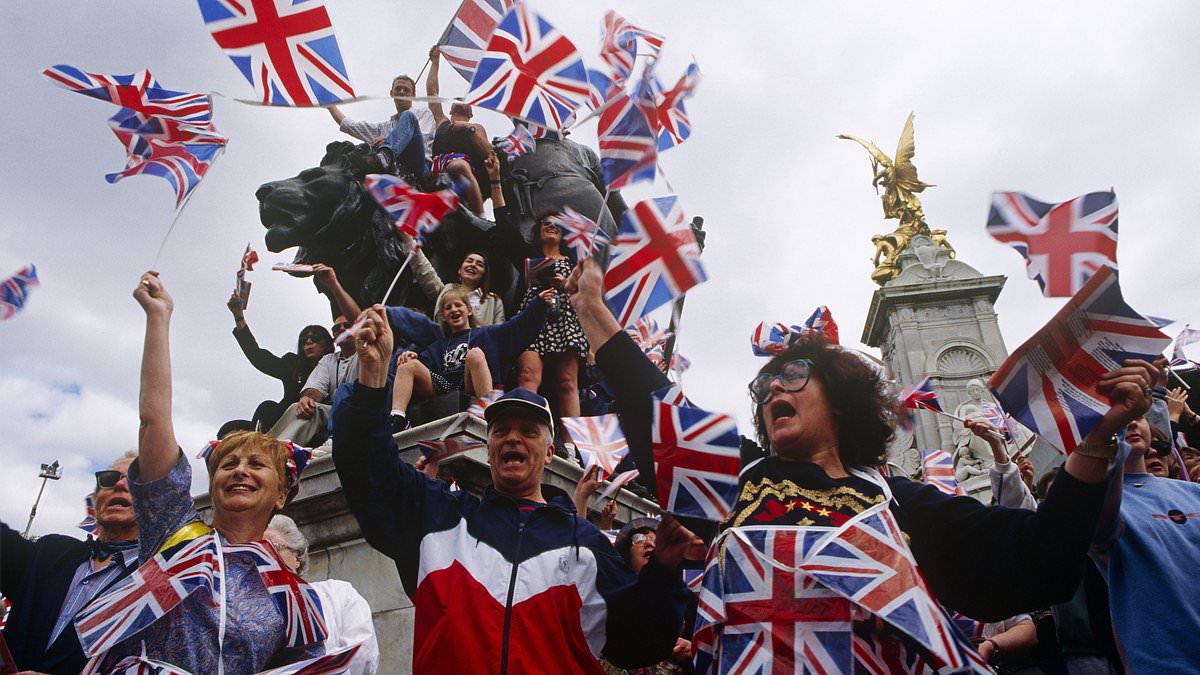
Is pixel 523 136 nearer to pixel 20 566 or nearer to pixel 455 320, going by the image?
pixel 455 320

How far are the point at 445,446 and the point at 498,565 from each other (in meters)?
1.97

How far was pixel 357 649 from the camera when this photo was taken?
2.79 meters

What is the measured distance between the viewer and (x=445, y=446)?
4.59 meters

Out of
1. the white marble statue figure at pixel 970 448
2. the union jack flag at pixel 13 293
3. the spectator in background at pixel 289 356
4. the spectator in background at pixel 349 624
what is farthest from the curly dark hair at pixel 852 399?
the white marble statue figure at pixel 970 448

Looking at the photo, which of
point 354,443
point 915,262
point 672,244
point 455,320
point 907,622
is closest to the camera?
point 907,622

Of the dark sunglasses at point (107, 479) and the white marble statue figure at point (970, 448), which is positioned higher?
the white marble statue figure at point (970, 448)

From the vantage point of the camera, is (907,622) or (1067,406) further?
(1067,406)

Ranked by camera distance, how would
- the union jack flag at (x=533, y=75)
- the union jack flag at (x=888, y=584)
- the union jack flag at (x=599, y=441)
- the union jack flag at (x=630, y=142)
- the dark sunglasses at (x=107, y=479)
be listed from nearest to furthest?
the union jack flag at (x=888, y=584) → the union jack flag at (x=630, y=142) → the dark sunglasses at (x=107, y=479) → the union jack flag at (x=533, y=75) → the union jack flag at (x=599, y=441)

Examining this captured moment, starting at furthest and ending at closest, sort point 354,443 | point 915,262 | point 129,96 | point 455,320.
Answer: point 915,262, point 455,320, point 129,96, point 354,443

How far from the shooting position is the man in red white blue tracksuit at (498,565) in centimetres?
254

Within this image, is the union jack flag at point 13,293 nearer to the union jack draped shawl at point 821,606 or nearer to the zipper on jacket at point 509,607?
the zipper on jacket at point 509,607

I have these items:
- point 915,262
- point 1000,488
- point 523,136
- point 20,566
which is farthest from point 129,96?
point 915,262

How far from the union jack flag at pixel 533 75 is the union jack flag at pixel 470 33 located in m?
1.69

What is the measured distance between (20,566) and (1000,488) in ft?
13.1
